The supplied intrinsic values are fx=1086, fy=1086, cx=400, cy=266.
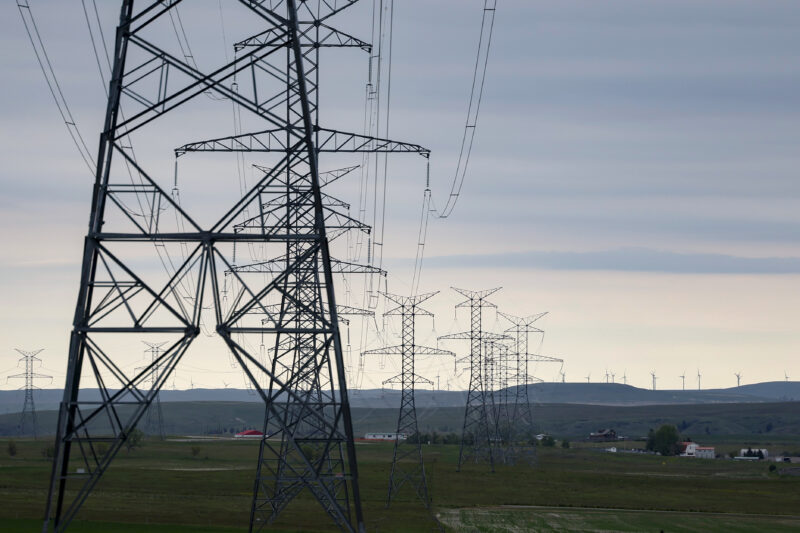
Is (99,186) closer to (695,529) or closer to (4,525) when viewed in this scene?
(4,525)

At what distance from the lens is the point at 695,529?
7844cm

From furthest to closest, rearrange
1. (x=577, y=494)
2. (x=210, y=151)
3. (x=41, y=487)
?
(x=577, y=494)
(x=41, y=487)
(x=210, y=151)

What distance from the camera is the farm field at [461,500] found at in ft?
243

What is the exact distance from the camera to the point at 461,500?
101750mm

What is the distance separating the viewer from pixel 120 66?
110ft

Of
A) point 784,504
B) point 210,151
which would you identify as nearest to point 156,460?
point 784,504

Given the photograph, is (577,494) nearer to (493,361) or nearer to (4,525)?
(493,361)

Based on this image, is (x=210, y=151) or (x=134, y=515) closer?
(x=210, y=151)

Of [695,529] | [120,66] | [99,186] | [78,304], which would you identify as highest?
[120,66]

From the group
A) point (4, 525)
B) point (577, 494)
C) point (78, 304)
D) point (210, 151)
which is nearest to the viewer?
point (78, 304)

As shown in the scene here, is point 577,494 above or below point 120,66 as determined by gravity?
below

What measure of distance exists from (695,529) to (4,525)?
47.2 meters

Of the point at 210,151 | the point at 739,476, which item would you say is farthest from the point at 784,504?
the point at 210,151

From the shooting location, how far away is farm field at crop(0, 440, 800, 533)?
73.9m
